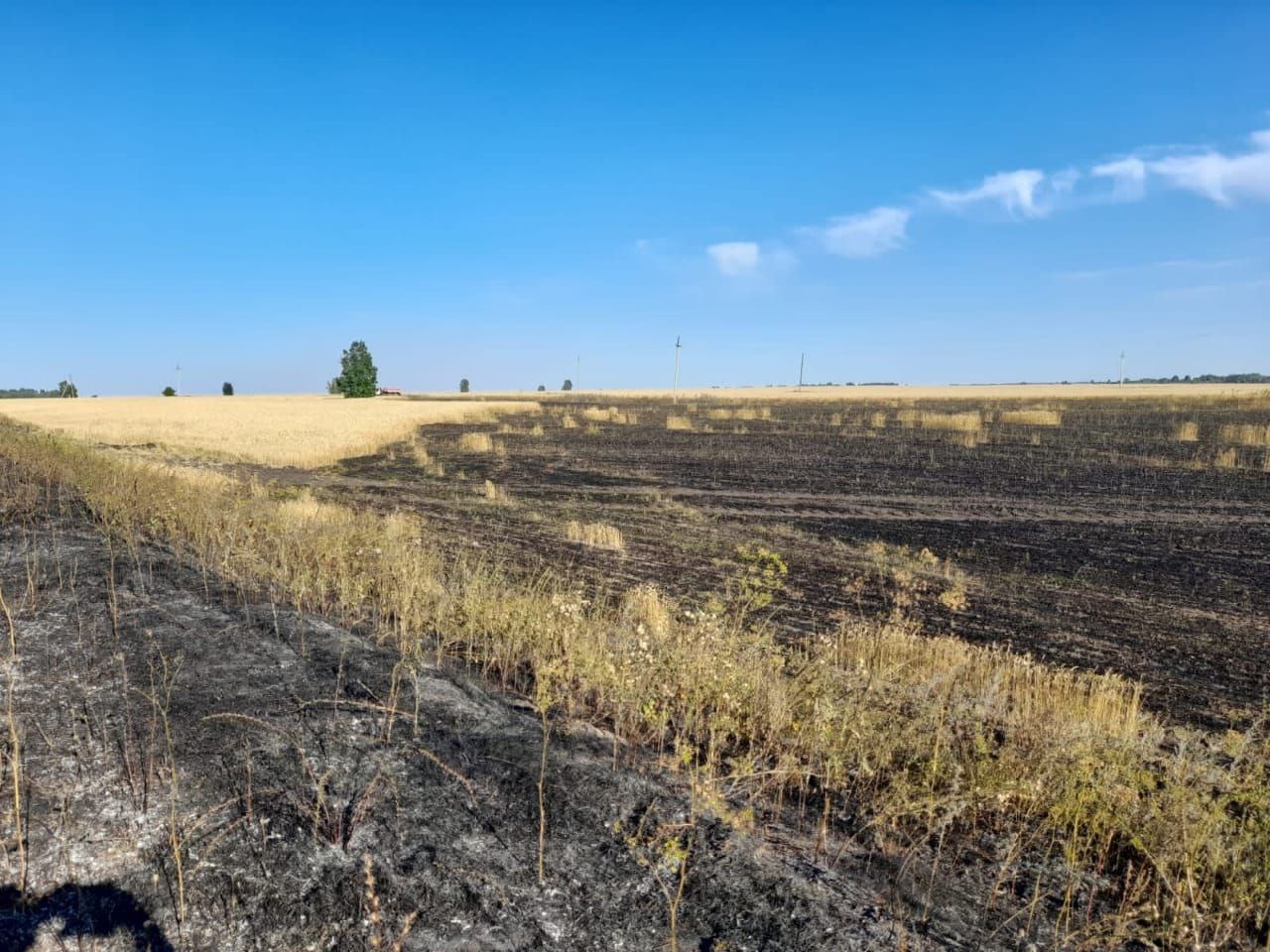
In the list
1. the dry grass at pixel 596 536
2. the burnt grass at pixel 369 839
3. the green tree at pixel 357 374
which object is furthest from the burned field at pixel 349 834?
the green tree at pixel 357 374

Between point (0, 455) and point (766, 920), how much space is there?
55.1 feet

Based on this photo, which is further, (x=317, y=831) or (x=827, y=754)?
(x=827, y=754)

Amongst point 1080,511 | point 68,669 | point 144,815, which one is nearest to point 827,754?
point 144,815

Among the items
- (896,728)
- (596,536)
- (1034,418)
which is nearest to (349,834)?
(896,728)

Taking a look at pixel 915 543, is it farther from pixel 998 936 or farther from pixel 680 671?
pixel 998 936

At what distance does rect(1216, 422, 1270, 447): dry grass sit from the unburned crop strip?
28122 millimetres

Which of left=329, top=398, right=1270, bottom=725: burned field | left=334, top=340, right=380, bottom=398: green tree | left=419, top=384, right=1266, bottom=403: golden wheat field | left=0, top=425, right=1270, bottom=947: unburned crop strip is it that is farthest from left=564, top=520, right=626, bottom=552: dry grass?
left=334, top=340, right=380, bottom=398: green tree

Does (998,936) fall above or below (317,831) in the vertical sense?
below

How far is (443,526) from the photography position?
14.0 m

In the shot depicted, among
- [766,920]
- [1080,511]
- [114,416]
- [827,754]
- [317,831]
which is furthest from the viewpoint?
[114,416]

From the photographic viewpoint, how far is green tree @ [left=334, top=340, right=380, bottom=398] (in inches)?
3809

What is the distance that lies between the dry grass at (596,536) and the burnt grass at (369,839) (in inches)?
303

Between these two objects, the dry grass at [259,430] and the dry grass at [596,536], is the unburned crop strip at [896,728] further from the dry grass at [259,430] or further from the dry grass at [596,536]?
the dry grass at [259,430]

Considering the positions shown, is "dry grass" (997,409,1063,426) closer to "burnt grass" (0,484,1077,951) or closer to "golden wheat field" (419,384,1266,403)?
"golden wheat field" (419,384,1266,403)
